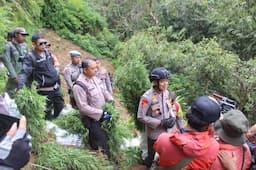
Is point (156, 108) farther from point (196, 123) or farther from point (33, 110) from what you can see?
point (196, 123)

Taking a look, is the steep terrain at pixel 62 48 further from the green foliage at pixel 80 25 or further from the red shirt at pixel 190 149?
the red shirt at pixel 190 149

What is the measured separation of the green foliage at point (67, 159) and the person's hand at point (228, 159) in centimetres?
208

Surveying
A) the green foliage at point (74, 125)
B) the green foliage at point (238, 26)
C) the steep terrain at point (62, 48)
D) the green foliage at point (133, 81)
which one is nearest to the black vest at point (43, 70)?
the green foliage at point (74, 125)

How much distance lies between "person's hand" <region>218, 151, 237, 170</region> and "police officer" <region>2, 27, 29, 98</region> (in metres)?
3.94

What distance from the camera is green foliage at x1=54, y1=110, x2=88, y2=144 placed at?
587 cm

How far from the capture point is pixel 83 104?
5387 mm

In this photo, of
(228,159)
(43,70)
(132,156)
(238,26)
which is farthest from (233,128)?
(238,26)

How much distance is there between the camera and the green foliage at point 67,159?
17.0ft

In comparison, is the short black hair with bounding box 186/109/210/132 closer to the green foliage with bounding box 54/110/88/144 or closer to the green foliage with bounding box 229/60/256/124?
the green foliage with bounding box 54/110/88/144

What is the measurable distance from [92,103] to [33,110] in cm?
74

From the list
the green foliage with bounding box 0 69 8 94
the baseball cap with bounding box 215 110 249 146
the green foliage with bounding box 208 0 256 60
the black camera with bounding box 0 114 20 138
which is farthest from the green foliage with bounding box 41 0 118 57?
the black camera with bounding box 0 114 20 138

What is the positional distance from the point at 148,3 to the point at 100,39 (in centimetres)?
322

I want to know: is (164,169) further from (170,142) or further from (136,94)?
(136,94)

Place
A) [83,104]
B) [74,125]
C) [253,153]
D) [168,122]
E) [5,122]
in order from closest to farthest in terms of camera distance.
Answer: [5,122] → [253,153] → [83,104] → [168,122] → [74,125]
